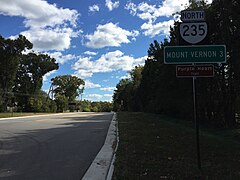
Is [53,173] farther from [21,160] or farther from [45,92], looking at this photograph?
[45,92]

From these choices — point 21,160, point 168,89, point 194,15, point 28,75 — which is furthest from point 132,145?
point 28,75

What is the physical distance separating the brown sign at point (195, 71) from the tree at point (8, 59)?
76.5 m

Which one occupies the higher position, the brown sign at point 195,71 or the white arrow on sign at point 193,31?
the white arrow on sign at point 193,31

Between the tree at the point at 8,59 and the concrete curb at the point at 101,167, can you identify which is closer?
the concrete curb at the point at 101,167

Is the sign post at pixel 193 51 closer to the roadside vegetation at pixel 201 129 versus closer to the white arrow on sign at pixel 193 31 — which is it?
the white arrow on sign at pixel 193 31

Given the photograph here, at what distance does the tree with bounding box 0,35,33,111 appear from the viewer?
262 feet

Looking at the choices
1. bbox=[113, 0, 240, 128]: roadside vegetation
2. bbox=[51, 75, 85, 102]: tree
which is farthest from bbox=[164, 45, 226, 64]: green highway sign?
bbox=[51, 75, 85, 102]: tree

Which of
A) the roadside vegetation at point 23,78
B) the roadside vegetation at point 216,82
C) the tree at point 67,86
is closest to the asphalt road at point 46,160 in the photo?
the roadside vegetation at point 216,82

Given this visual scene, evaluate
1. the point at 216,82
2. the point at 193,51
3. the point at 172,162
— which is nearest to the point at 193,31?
the point at 193,51

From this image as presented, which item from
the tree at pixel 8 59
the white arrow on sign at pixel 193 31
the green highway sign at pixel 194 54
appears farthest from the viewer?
the tree at pixel 8 59

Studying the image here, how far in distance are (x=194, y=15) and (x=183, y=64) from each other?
1.16 m

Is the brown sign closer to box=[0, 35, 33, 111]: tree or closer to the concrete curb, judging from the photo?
the concrete curb

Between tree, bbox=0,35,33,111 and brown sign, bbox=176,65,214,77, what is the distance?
76458 millimetres

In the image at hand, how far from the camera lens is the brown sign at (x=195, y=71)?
812 cm
